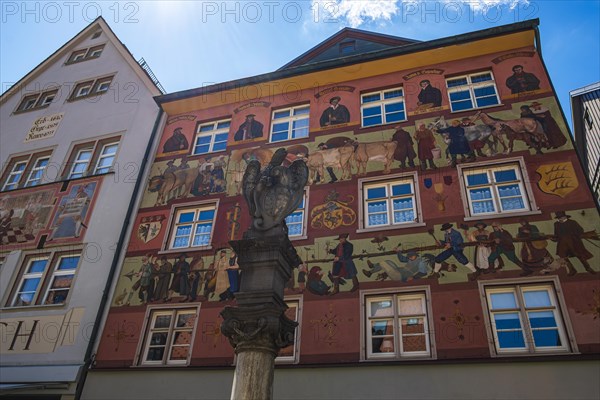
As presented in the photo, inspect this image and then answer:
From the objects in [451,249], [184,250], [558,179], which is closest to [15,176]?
[184,250]

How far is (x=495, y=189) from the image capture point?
11.4 m

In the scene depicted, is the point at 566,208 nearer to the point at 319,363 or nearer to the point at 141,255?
the point at 319,363

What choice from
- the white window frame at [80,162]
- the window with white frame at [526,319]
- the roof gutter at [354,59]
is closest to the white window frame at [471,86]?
the roof gutter at [354,59]

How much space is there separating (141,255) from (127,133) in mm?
5397

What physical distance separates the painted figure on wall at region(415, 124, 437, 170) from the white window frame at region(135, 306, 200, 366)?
700cm

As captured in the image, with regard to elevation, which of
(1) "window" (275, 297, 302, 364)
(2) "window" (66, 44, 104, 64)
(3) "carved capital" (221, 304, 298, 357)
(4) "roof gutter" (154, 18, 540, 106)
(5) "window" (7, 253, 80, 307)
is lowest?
(3) "carved capital" (221, 304, 298, 357)

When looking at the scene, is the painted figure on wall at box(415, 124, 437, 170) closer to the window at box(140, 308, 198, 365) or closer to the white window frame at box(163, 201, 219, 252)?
the white window frame at box(163, 201, 219, 252)

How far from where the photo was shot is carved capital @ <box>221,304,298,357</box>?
585 centimetres

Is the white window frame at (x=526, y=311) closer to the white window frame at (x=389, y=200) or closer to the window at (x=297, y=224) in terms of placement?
the white window frame at (x=389, y=200)

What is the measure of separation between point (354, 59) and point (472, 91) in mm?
3792

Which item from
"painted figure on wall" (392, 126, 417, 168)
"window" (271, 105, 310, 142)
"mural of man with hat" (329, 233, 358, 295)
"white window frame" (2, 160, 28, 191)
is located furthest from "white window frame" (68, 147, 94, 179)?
"painted figure on wall" (392, 126, 417, 168)

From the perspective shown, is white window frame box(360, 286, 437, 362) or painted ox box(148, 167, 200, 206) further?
painted ox box(148, 167, 200, 206)

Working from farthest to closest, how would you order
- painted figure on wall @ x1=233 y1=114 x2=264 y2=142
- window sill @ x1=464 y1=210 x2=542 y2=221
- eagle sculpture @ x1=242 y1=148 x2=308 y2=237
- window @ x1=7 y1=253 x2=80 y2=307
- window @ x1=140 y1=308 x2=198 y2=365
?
painted figure on wall @ x1=233 y1=114 x2=264 y2=142 < window @ x1=7 y1=253 x2=80 y2=307 < window @ x1=140 y1=308 x2=198 y2=365 < window sill @ x1=464 y1=210 x2=542 y2=221 < eagle sculpture @ x1=242 y1=148 x2=308 y2=237

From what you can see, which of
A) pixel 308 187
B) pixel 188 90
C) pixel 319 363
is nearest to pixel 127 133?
pixel 188 90
